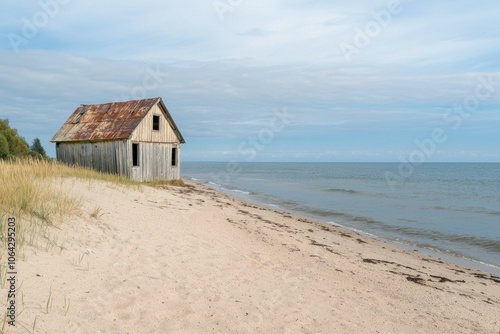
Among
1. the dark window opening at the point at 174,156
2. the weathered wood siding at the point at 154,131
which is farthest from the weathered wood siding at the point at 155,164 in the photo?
the weathered wood siding at the point at 154,131

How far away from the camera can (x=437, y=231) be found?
17156mm

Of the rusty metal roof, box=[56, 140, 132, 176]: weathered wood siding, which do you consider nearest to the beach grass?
box=[56, 140, 132, 176]: weathered wood siding

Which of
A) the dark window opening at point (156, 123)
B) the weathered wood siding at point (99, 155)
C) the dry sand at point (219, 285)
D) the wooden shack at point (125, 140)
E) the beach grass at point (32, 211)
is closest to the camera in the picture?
the dry sand at point (219, 285)

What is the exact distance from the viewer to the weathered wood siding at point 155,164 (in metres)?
22.5

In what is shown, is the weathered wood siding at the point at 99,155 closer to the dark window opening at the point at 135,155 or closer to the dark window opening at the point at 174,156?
the dark window opening at the point at 135,155

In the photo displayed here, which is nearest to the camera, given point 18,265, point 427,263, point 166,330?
point 166,330

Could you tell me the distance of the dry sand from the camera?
186 inches

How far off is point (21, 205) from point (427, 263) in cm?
1061

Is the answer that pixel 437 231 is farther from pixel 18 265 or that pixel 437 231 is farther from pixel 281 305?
pixel 18 265

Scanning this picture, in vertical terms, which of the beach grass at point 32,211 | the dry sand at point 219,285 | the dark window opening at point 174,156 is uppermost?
the dark window opening at point 174,156

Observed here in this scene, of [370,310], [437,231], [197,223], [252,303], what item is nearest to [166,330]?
[252,303]

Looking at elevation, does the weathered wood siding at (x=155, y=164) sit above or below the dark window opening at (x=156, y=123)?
below

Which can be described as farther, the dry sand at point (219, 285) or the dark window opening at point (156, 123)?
the dark window opening at point (156, 123)

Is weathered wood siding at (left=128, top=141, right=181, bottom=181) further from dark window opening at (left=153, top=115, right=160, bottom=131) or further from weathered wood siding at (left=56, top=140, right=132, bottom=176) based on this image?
dark window opening at (left=153, top=115, right=160, bottom=131)
